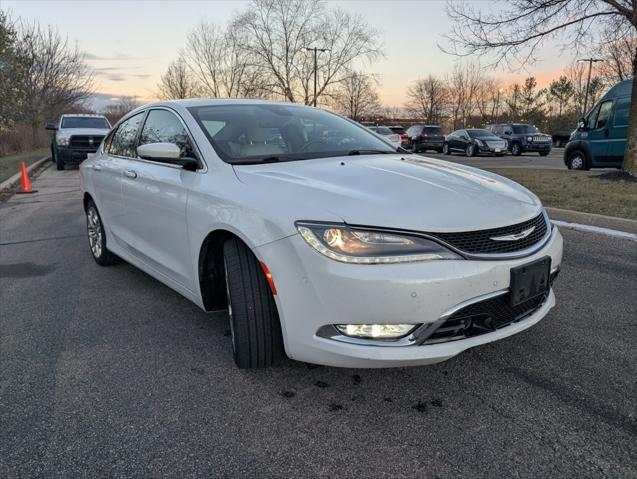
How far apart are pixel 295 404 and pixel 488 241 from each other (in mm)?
1241

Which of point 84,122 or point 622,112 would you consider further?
point 84,122

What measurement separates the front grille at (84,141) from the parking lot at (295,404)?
13.8m

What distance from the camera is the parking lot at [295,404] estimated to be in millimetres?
2092

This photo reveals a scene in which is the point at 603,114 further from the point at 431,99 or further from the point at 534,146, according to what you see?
the point at 431,99

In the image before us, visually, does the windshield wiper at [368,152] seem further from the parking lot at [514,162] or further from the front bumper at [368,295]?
the parking lot at [514,162]

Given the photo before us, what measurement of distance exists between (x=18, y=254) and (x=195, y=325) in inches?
129

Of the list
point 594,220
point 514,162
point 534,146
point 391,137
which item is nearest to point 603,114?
point 391,137

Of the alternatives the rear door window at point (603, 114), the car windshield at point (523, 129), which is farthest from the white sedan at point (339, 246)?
the car windshield at point (523, 129)

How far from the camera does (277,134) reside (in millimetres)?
3559

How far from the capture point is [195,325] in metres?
3.57

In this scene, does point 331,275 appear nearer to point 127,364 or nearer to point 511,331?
point 511,331

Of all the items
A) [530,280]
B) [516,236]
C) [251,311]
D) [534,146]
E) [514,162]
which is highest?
[516,236]

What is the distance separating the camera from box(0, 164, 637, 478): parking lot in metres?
2.09

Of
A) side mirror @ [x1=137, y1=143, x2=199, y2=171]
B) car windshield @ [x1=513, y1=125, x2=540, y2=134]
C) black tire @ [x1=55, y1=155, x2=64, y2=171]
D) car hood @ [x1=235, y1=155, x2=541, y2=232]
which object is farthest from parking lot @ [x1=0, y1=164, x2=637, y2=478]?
car windshield @ [x1=513, y1=125, x2=540, y2=134]
